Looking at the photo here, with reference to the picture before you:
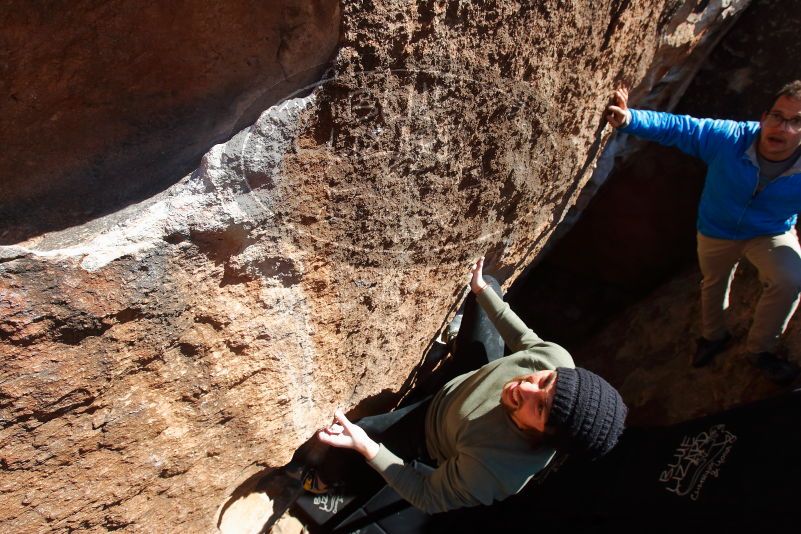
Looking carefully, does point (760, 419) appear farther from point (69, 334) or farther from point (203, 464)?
point (69, 334)

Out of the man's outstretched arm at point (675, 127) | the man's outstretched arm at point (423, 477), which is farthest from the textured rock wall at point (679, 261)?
the man's outstretched arm at point (423, 477)

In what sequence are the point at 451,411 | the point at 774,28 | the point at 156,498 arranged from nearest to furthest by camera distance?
the point at 156,498 < the point at 451,411 < the point at 774,28

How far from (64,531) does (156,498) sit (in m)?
0.15

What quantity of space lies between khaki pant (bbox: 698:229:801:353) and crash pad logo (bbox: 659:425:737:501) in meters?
0.37

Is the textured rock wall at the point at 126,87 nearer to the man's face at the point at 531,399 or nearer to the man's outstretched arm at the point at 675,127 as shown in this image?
the man's face at the point at 531,399

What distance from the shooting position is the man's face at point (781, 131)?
134cm

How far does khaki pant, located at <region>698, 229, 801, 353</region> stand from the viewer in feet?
5.06

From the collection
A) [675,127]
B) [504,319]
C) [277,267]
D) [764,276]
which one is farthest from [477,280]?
[764,276]

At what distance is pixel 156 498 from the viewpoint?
1044 mm

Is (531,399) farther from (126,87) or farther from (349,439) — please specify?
(126,87)

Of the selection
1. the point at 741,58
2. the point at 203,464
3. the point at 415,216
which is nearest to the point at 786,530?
the point at 415,216

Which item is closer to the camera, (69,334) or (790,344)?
(69,334)

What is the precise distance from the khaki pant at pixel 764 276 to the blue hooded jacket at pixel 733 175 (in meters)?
0.04

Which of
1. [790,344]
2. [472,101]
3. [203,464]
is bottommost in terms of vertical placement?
[790,344]
